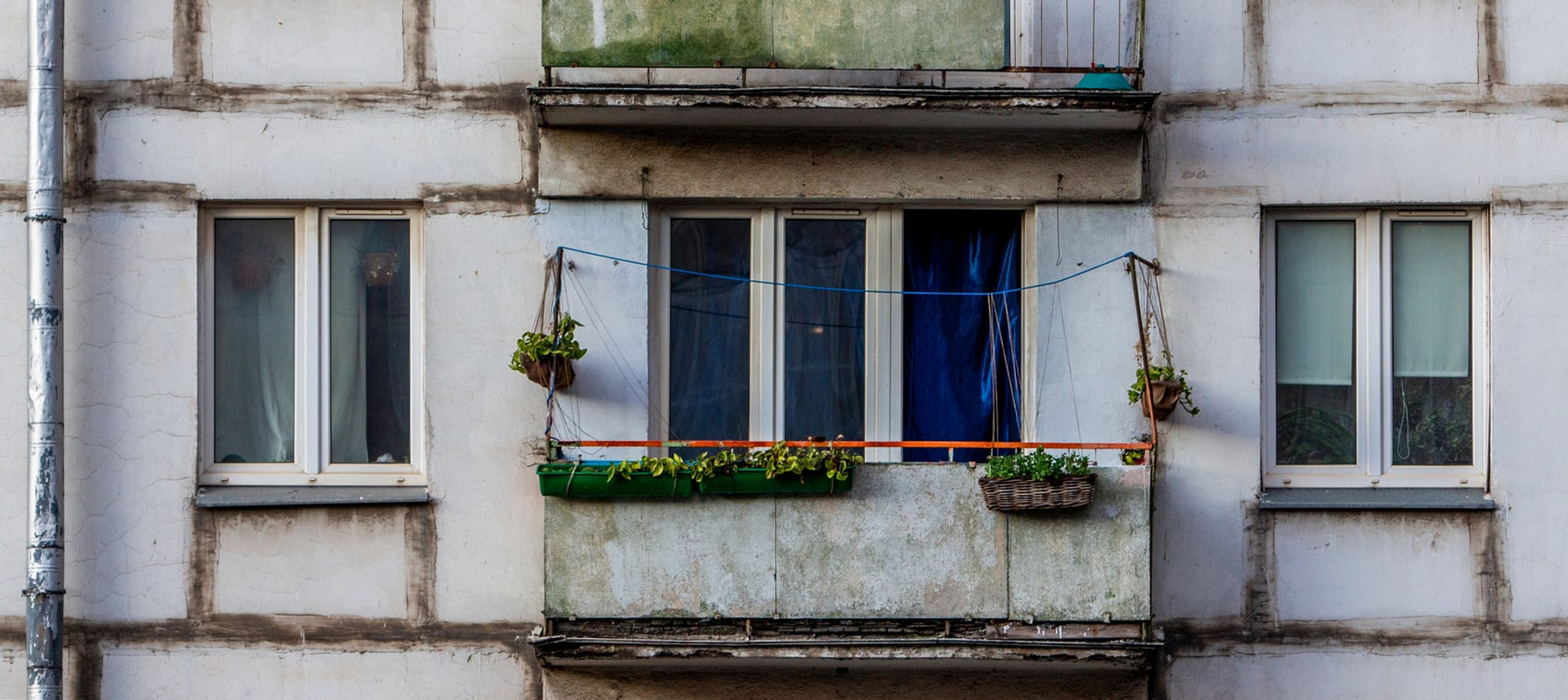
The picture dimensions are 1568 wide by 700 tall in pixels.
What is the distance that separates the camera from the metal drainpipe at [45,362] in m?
9.14

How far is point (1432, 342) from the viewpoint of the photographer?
9.70 metres

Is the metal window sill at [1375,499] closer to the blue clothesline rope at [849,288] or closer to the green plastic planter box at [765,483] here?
the blue clothesline rope at [849,288]

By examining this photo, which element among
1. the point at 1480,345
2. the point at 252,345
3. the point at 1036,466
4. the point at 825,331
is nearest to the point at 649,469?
the point at 825,331

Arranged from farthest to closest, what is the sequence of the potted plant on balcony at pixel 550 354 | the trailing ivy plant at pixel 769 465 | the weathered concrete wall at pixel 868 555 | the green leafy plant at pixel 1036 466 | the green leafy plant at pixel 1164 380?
the green leafy plant at pixel 1164 380
the potted plant on balcony at pixel 550 354
the weathered concrete wall at pixel 868 555
the trailing ivy plant at pixel 769 465
the green leafy plant at pixel 1036 466

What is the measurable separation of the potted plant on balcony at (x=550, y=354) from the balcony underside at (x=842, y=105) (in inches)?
49.9

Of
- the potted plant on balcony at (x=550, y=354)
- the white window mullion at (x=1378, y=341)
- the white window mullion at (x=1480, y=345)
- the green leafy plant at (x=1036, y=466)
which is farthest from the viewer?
the white window mullion at (x=1378, y=341)

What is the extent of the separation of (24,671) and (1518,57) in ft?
32.3

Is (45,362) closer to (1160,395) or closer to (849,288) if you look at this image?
(849,288)

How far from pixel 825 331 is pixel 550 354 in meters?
1.80

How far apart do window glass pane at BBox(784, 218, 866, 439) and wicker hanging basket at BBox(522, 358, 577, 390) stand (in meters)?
1.42

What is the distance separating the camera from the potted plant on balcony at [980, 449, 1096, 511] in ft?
28.2

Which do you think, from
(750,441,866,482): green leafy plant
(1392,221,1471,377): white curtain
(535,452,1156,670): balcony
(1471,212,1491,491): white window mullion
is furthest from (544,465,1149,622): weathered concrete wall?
(1471,212,1491,491): white window mullion

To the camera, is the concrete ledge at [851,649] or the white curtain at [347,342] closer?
the concrete ledge at [851,649]

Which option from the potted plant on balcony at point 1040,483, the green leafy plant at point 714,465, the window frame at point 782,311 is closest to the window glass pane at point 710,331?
the window frame at point 782,311
